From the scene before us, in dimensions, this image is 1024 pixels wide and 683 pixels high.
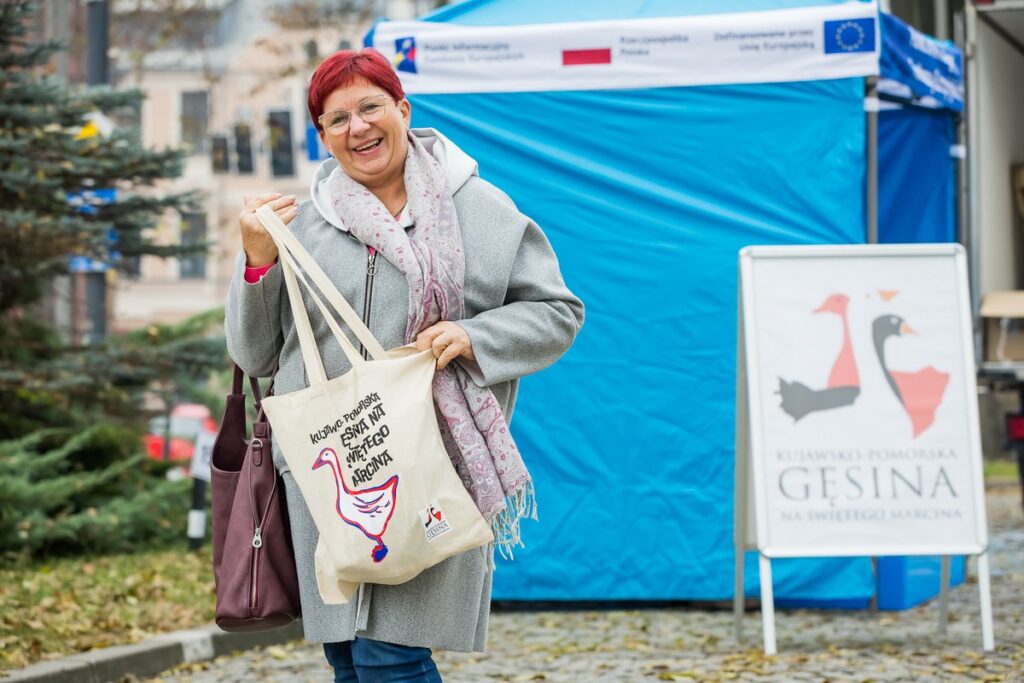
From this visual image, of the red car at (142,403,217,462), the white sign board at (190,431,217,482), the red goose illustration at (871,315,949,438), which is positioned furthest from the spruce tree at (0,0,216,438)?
the red goose illustration at (871,315,949,438)

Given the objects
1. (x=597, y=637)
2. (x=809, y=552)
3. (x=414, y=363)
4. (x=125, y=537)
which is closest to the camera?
(x=414, y=363)

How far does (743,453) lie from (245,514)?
3511 millimetres

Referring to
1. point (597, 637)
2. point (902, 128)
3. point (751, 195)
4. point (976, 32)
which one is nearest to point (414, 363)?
point (597, 637)

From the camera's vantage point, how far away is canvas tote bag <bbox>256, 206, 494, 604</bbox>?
3090 mm

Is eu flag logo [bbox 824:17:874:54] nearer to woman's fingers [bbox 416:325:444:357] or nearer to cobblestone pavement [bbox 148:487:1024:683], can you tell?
cobblestone pavement [bbox 148:487:1024:683]

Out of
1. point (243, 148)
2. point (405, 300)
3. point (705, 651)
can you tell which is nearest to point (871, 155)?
point (705, 651)

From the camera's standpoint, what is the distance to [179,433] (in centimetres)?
1873

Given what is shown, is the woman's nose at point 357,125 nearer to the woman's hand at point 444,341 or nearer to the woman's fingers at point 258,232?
the woman's fingers at point 258,232

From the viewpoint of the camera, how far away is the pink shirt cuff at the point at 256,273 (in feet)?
10.9

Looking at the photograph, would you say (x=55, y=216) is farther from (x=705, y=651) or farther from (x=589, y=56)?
(x=705, y=651)

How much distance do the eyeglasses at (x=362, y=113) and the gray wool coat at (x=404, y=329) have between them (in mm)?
173

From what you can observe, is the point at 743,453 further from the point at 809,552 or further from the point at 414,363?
the point at 414,363

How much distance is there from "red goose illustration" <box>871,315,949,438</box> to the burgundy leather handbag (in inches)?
141

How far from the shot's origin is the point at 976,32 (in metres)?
8.23
